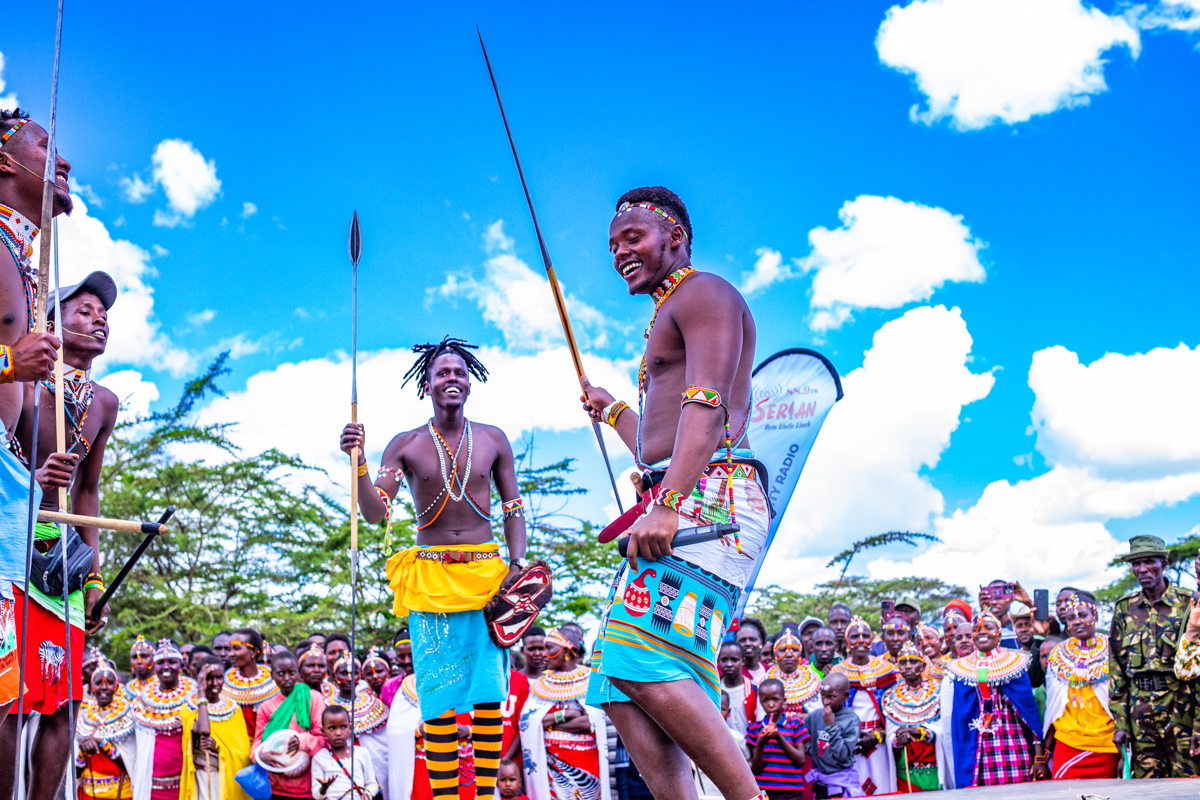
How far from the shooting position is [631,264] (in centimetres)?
345

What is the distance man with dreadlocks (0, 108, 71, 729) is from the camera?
2.96m

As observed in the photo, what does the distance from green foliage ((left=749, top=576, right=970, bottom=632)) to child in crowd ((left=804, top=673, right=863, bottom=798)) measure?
40.5 ft

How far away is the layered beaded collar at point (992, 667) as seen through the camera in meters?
8.52

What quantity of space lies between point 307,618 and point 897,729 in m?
9.88

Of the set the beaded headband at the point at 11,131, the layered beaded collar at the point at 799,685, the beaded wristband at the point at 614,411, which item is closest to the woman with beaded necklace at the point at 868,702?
the layered beaded collar at the point at 799,685

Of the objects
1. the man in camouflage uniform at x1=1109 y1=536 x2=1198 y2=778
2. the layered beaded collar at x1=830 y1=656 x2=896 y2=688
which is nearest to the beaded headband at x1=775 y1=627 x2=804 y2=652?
the layered beaded collar at x1=830 y1=656 x2=896 y2=688

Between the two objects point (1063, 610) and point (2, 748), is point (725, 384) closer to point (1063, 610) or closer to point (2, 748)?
point (2, 748)

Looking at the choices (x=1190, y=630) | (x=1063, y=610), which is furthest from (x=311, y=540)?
(x=1190, y=630)

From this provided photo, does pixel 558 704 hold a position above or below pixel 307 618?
below

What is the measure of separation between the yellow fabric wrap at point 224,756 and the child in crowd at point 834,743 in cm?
464

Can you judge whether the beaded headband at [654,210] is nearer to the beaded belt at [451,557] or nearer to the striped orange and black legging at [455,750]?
the beaded belt at [451,557]

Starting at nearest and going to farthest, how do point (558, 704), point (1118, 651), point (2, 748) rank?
point (2, 748) < point (1118, 651) < point (558, 704)

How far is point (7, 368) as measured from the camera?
2965 millimetres

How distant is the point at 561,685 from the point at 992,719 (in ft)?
12.1
